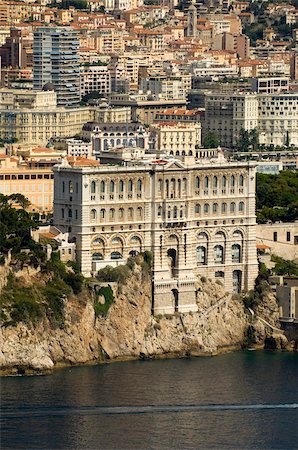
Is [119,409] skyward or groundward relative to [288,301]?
groundward

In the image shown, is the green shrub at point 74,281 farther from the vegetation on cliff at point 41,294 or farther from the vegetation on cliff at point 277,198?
the vegetation on cliff at point 277,198

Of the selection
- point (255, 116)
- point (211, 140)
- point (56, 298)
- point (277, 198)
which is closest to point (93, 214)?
point (56, 298)

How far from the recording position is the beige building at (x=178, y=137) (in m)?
112

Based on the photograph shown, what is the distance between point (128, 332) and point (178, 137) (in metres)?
45.6

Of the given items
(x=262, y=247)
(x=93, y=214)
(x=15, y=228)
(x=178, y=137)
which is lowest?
(x=178, y=137)

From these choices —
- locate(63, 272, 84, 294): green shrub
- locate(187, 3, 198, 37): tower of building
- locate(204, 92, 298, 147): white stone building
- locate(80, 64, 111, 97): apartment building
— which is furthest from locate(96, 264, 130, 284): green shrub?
locate(187, 3, 198, 37): tower of building

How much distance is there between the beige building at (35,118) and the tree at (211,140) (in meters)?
5.19

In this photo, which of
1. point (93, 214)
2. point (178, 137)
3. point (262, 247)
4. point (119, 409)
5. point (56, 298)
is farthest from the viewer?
point (178, 137)

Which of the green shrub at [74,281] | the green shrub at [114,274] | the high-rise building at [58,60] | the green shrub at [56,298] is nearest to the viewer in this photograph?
A: the green shrub at [56,298]

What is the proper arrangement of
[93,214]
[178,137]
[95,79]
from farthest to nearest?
[95,79] → [178,137] → [93,214]

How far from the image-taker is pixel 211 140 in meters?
118

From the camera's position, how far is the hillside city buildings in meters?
71.4

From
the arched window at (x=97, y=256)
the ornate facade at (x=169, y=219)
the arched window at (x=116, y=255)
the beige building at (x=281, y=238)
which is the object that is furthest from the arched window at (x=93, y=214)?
the beige building at (x=281, y=238)

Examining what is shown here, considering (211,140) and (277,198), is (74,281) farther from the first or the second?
(211,140)
